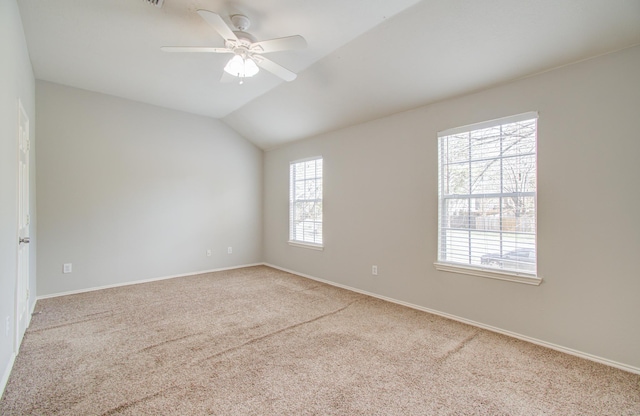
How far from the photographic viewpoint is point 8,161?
6.84ft

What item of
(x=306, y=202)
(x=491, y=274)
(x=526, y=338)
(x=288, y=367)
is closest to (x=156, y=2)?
(x=288, y=367)

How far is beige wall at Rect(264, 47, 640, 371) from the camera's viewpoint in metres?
2.19

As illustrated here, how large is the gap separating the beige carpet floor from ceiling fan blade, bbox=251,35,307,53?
2.51 metres

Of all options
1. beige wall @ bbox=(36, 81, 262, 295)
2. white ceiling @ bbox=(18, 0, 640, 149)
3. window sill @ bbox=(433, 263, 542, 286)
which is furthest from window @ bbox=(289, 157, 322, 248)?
window sill @ bbox=(433, 263, 542, 286)

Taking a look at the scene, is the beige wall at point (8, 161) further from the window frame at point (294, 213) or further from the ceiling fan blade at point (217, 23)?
the window frame at point (294, 213)

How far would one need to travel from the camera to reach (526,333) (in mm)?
2639

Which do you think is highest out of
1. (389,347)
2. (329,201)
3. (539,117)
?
(539,117)

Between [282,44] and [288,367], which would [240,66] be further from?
[288,367]

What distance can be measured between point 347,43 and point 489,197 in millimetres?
2096

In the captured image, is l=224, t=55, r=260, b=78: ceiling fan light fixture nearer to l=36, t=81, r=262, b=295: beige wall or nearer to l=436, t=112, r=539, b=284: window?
l=436, t=112, r=539, b=284: window

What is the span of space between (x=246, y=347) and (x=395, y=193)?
8.02 ft

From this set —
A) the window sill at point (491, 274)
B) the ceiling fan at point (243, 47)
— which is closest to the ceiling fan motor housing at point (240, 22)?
the ceiling fan at point (243, 47)

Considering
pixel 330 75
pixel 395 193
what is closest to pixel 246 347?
pixel 395 193

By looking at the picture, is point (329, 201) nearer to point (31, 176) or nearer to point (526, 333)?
point (526, 333)
